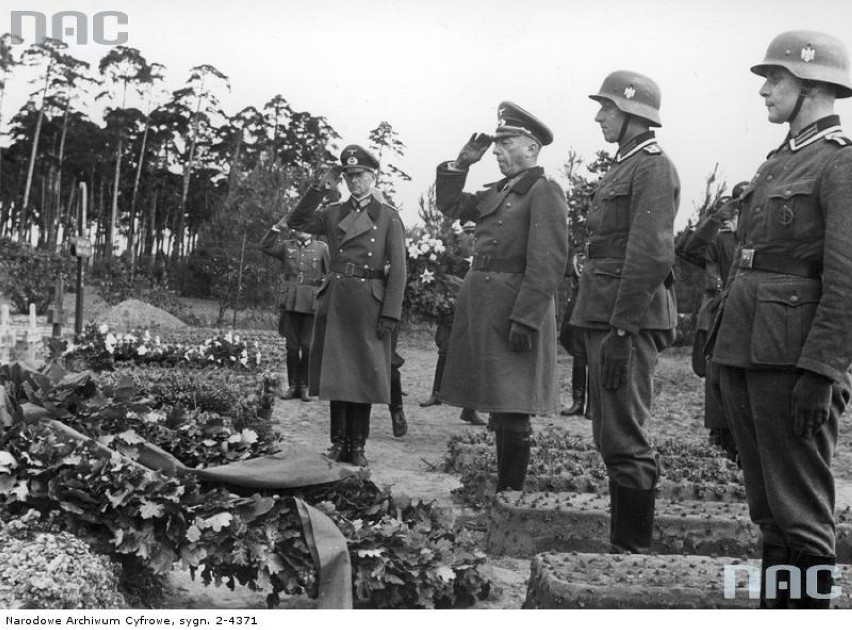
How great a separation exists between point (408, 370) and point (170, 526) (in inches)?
423

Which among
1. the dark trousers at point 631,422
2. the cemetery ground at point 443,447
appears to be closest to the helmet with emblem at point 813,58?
the dark trousers at point 631,422

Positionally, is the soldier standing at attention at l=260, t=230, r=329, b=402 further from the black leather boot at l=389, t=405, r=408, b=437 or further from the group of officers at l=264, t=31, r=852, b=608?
the group of officers at l=264, t=31, r=852, b=608

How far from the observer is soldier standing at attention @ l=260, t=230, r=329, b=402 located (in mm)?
A: 10172

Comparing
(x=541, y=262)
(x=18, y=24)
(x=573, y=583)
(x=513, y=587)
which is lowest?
(x=513, y=587)

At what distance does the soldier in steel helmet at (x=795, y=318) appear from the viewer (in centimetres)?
285

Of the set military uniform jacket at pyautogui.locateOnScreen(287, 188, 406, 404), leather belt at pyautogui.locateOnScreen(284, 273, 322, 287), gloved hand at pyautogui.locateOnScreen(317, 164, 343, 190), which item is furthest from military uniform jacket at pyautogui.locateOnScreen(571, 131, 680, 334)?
leather belt at pyautogui.locateOnScreen(284, 273, 322, 287)

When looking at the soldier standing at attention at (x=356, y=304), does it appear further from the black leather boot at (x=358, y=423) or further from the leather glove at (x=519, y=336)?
the leather glove at (x=519, y=336)

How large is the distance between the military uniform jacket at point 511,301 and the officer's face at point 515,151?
0.08 meters

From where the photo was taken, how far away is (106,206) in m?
45.7

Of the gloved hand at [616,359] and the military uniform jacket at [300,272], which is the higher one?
the military uniform jacket at [300,272]

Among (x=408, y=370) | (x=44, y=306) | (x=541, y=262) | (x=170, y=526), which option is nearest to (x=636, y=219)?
(x=541, y=262)

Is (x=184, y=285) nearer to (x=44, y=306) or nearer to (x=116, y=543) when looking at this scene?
(x=44, y=306)

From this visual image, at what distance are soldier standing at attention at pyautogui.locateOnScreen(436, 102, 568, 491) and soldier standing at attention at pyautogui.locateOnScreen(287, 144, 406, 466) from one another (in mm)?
1277
